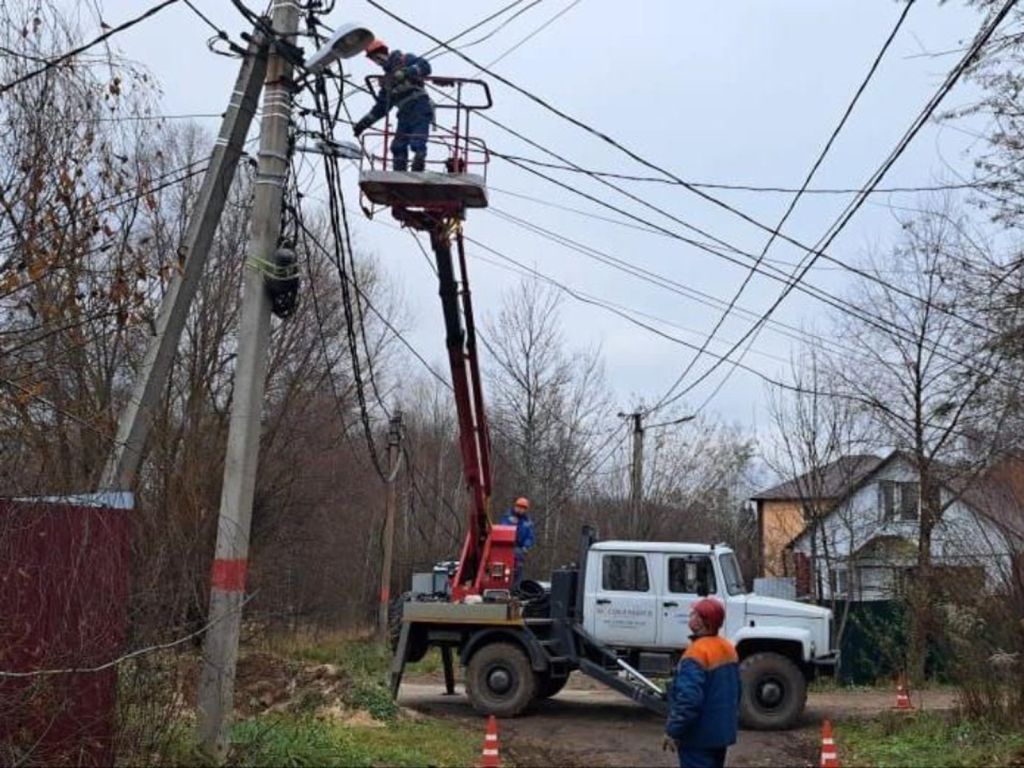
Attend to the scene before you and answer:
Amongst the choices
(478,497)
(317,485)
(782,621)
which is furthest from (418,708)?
(317,485)

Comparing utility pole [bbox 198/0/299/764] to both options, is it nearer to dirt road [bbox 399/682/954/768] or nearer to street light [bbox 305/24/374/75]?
street light [bbox 305/24/374/75]

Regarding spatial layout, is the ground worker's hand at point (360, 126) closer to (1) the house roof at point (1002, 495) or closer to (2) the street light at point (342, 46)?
(2) the street light at point (342, 46)

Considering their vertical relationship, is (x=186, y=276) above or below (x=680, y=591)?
above

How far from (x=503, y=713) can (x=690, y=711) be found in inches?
406

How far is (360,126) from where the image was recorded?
42.3 feet

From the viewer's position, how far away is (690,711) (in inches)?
294

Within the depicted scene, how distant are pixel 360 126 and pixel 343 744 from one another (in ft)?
20.8

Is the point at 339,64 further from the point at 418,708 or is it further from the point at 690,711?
the point at 418,708

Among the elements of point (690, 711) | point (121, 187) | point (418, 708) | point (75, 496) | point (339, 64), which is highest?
point (339, 64)

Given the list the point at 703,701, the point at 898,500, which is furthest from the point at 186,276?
the point at 898,500

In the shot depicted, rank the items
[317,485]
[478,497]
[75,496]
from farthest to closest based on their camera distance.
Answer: [317,485], [478,497], [75,496]

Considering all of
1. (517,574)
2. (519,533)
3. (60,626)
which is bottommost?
(60,626)

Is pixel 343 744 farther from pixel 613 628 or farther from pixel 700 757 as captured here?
pixel 613 628

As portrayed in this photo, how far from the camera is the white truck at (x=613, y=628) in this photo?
55.7 ft
